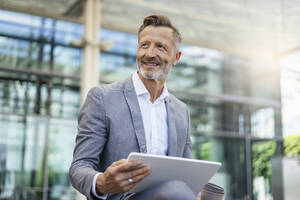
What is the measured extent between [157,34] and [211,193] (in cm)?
87

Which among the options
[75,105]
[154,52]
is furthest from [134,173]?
[75,105]

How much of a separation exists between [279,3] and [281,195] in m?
6.03

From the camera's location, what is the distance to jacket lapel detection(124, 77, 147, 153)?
217cm

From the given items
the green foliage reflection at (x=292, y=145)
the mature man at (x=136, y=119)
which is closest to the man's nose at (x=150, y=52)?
the mature man at (x=136, y=119)

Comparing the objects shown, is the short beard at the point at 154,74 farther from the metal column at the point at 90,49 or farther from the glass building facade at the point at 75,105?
the glass building facade at the point at 75,105

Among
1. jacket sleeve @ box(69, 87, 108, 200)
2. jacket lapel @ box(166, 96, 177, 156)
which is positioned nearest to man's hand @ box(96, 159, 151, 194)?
jacket sleeve @ box(69, 87, 108, 200)

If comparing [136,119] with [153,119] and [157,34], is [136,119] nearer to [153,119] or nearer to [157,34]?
[153,119]

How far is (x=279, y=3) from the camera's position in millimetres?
11250

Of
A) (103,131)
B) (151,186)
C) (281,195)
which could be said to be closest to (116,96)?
(103,131)

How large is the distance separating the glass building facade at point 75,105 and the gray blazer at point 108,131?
1007 centimetres

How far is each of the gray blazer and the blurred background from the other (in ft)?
27.4

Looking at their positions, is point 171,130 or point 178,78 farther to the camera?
point 178,78

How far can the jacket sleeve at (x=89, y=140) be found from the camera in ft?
6.45

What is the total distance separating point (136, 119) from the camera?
2.21 metres
